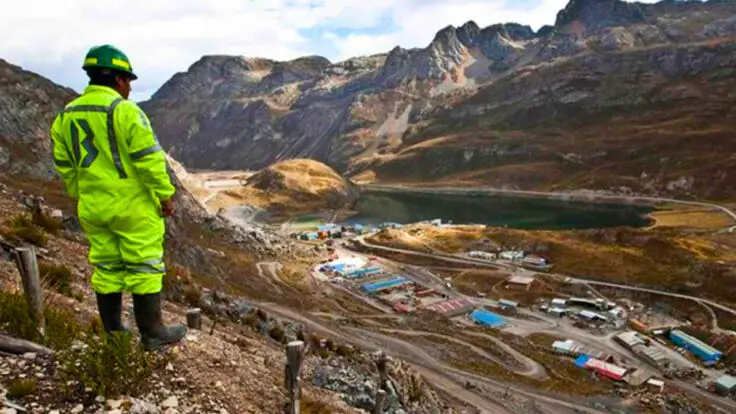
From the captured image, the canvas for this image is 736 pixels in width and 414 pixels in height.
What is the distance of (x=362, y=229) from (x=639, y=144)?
11527cm

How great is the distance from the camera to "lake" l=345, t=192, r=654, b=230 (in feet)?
431

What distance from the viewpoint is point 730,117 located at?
172 metres

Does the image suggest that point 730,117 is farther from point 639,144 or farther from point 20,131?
point 20,131

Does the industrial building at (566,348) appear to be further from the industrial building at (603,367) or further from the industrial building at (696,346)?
the industrial building at (696,346)

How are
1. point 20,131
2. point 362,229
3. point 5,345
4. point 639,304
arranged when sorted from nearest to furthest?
point 5,345 < point 20,131 < point 639,304 < point 362,229

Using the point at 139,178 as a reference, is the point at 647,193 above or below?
below

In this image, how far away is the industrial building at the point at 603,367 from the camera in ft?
151

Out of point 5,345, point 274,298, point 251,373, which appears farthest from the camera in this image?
point 274,298

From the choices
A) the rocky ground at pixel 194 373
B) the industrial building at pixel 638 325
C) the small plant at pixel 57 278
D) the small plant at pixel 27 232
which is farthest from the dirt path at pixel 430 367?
the small plant at pixel 57 278

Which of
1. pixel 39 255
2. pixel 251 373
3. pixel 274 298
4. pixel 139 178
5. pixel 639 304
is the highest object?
pixel 139 178

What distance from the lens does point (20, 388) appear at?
213 inches

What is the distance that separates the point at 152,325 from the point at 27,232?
38.5ft

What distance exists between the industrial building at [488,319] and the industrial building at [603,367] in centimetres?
1109

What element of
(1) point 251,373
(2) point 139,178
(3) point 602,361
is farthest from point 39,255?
(3) point 602,361
